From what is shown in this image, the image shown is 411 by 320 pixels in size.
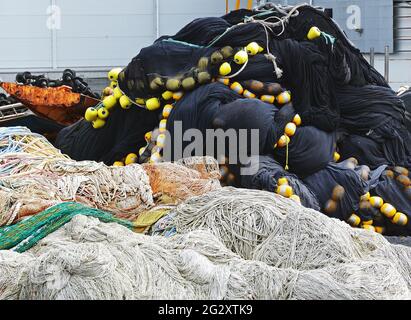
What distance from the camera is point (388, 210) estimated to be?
6176 mm

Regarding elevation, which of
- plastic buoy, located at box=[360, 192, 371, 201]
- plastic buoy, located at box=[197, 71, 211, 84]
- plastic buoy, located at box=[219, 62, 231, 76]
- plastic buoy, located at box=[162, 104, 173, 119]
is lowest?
plastic buoy, located at box=[360, 192, 371, 201]

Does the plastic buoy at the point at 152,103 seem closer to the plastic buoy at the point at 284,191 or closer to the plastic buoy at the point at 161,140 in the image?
the plastic buoy at the point at 161,140

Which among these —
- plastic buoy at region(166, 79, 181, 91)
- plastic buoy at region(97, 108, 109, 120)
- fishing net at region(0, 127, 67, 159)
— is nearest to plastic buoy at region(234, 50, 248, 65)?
plastic buoy at region(166, 79, 181, 91)

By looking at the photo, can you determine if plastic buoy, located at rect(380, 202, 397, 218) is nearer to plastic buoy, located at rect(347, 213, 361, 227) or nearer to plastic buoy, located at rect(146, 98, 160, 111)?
plastic buoy, located at rect(347, 213, 361, 227)

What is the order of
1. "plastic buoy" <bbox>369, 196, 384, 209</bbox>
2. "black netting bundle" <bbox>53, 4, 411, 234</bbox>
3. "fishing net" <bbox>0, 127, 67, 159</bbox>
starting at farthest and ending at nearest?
"plastic buoy" <bbox>369, 196, 384, 209</bbox>, "black netting bundle" <bbox>53, 4, 411, 234</bbox>, "fishing net" <bbox>0, 127, 67, 159</bbox>

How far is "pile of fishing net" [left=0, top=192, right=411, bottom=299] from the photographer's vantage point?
3.07m

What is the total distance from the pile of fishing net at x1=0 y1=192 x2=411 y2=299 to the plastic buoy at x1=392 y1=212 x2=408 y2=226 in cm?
224

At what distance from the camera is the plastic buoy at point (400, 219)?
6.19m

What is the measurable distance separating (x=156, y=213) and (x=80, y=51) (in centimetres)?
947

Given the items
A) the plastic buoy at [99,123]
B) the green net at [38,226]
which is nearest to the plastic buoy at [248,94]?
the plastic buoy at [99,123]

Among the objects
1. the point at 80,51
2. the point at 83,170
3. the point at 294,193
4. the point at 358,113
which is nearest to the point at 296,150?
the point at 294,193

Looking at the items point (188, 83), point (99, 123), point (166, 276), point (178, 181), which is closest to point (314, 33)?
point (188, 83)

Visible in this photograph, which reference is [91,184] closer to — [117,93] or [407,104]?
[117,93]

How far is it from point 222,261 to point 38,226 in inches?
33.5
